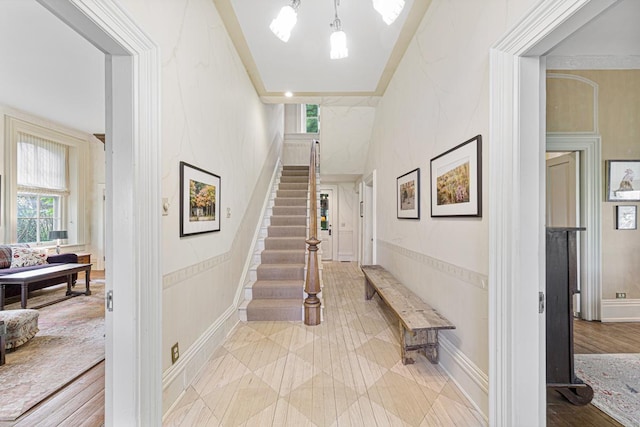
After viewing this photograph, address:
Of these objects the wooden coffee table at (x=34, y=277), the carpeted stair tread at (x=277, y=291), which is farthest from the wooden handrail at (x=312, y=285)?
the wooden coffee table at (x=34, y=277)

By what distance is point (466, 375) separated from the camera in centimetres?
186

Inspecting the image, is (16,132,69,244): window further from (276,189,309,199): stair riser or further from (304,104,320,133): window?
(304,104,320,133): window

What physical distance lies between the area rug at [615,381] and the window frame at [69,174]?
7828 mm

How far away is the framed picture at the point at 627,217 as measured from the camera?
3209 mm

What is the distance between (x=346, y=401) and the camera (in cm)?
181

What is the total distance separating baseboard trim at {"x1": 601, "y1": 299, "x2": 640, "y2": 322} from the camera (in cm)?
321

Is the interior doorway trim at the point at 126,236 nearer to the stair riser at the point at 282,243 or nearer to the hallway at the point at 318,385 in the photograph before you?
the hallway at the point at 318,385

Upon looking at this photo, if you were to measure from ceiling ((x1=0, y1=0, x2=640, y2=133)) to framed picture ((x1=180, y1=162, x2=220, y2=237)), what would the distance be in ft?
4.75

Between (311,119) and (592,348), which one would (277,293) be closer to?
(592,348)

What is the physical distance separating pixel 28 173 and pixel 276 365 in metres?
6.35

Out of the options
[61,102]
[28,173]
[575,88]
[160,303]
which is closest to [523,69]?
[160,303]

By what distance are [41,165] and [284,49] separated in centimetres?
586

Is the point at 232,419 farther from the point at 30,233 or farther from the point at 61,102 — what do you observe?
the point at 30,233

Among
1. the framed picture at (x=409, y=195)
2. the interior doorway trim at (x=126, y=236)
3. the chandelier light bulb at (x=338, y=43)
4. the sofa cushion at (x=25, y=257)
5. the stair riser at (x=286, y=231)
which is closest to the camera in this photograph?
the interior doorway trim at (x=126, y=236)
